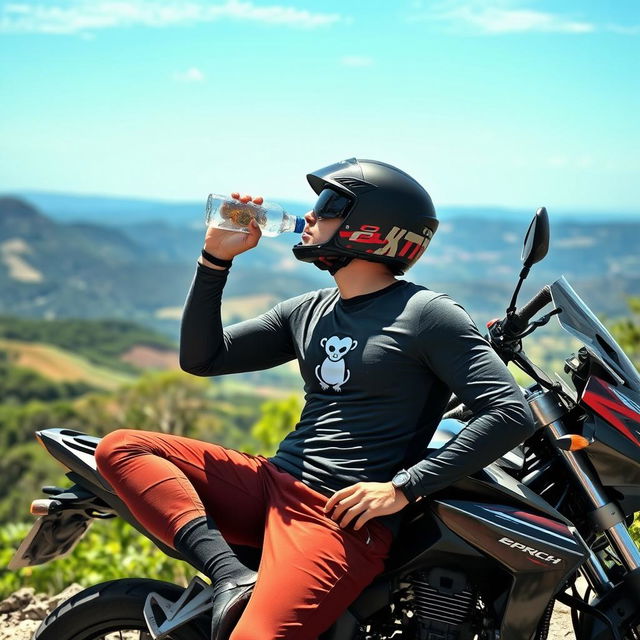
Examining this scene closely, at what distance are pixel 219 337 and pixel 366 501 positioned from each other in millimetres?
934

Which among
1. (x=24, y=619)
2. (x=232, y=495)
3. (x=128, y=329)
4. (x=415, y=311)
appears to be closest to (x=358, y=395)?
(x=415, y=311)

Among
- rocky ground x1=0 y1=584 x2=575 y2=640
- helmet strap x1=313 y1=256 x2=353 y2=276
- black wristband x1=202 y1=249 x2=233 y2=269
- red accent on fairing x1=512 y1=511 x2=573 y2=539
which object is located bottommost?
rocky ground x1=0 y1=584 x2=575 y2=640

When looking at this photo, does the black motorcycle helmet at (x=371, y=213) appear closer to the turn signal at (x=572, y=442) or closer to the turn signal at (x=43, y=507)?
the turn signal at (x=572, y=442)

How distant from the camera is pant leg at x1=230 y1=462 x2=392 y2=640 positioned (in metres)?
2.63

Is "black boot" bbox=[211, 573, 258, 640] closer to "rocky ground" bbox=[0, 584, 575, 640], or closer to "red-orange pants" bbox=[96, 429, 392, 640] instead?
"red-orange pants" bbox=[96, 429, 392, 640]

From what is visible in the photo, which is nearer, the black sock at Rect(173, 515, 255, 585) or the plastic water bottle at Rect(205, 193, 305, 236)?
the black sock at Rect(173, 515, 255, 585)

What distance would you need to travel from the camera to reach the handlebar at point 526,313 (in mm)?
3074

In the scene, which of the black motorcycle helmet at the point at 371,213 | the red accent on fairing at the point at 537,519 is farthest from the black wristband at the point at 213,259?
the red accent on fairing at the point at 537,519

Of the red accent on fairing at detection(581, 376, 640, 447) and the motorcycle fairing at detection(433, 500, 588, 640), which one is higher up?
the red accent on fairing at detection(581, 376, 640, 447)

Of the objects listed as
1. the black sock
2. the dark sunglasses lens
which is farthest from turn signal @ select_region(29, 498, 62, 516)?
the dark sunglasses lens

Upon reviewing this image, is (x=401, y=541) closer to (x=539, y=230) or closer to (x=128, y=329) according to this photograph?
(x=539, y=230)

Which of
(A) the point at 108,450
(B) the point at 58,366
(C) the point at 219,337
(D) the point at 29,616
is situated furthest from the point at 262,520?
(B) the point at 58,366

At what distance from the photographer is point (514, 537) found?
2715 mm

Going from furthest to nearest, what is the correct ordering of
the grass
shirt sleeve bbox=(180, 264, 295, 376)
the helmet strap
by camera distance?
the grass
shirt sleeve bbox=(180, 264, 295, 376)
the helmet strap
